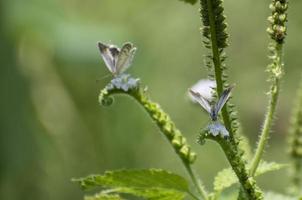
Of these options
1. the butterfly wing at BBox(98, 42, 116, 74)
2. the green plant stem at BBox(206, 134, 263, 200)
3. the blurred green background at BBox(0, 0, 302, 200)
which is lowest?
the green plant stem at BBox(206, 134, 263, 200)

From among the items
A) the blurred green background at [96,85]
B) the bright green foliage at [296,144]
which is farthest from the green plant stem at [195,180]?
the blurred green background at [96,85]

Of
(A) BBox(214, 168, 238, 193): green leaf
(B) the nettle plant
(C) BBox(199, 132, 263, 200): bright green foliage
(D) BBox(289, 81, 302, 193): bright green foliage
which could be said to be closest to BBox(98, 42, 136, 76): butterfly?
(B) the nettle plant

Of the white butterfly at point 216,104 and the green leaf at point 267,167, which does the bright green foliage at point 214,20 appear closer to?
the white butterfly at point 216,104

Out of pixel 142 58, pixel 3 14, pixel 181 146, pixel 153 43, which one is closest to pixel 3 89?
pixel 3 14

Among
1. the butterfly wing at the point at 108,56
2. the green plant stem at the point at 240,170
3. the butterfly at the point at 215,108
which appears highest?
the butterfly wing at the point at 108,56

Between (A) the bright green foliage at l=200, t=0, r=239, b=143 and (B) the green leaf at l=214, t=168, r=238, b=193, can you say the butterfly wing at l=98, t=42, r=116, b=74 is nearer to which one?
(A) the bright green foliage at l=200, t=0, r=239, b=143

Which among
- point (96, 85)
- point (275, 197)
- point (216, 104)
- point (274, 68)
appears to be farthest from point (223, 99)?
point (96, 85)

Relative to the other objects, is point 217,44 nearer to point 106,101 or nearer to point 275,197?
point 106,101

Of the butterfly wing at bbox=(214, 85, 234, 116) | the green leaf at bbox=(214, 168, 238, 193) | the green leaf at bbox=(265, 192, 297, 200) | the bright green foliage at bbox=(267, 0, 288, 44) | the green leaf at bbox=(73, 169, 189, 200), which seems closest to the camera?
the butterfly wing at bbox=(214, 85, 234, 116)
